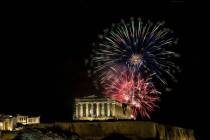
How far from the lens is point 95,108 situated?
103438 millimetres

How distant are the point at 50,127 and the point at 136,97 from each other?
1628 cm

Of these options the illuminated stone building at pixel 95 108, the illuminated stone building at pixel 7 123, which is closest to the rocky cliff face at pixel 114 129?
the illuminated stone building at pixel 7 123

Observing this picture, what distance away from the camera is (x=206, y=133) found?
138375 millimetres

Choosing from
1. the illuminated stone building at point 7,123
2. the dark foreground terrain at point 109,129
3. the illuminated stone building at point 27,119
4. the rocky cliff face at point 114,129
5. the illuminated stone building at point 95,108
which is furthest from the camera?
the illuminated stone building at point 27,119

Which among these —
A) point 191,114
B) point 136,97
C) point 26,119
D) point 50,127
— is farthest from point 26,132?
point 191,114

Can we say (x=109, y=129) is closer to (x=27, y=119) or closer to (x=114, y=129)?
(x=114, y=129)

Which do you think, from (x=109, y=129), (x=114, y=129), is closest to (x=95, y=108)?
(x=109, y=129)

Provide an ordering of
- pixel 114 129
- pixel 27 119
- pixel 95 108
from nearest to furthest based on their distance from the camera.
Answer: pixel 114 129 → pixel 95 108 → pixel 27 119

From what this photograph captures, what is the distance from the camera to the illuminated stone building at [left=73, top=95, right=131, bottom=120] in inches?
4045

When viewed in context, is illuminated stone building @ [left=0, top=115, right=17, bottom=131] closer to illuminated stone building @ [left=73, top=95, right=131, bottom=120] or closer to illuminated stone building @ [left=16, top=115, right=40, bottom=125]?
illuminated stone building @ [left=16, top=115, right=40, bottom=125]

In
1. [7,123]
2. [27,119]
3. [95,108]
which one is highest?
[95,108]

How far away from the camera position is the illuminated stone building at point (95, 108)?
10275 centimetres

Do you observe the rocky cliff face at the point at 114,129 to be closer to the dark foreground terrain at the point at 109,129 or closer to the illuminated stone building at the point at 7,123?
the dark foreground terrain at the point at 109,129

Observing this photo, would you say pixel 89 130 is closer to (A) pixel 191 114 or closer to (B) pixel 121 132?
(B) pixel 121 132
